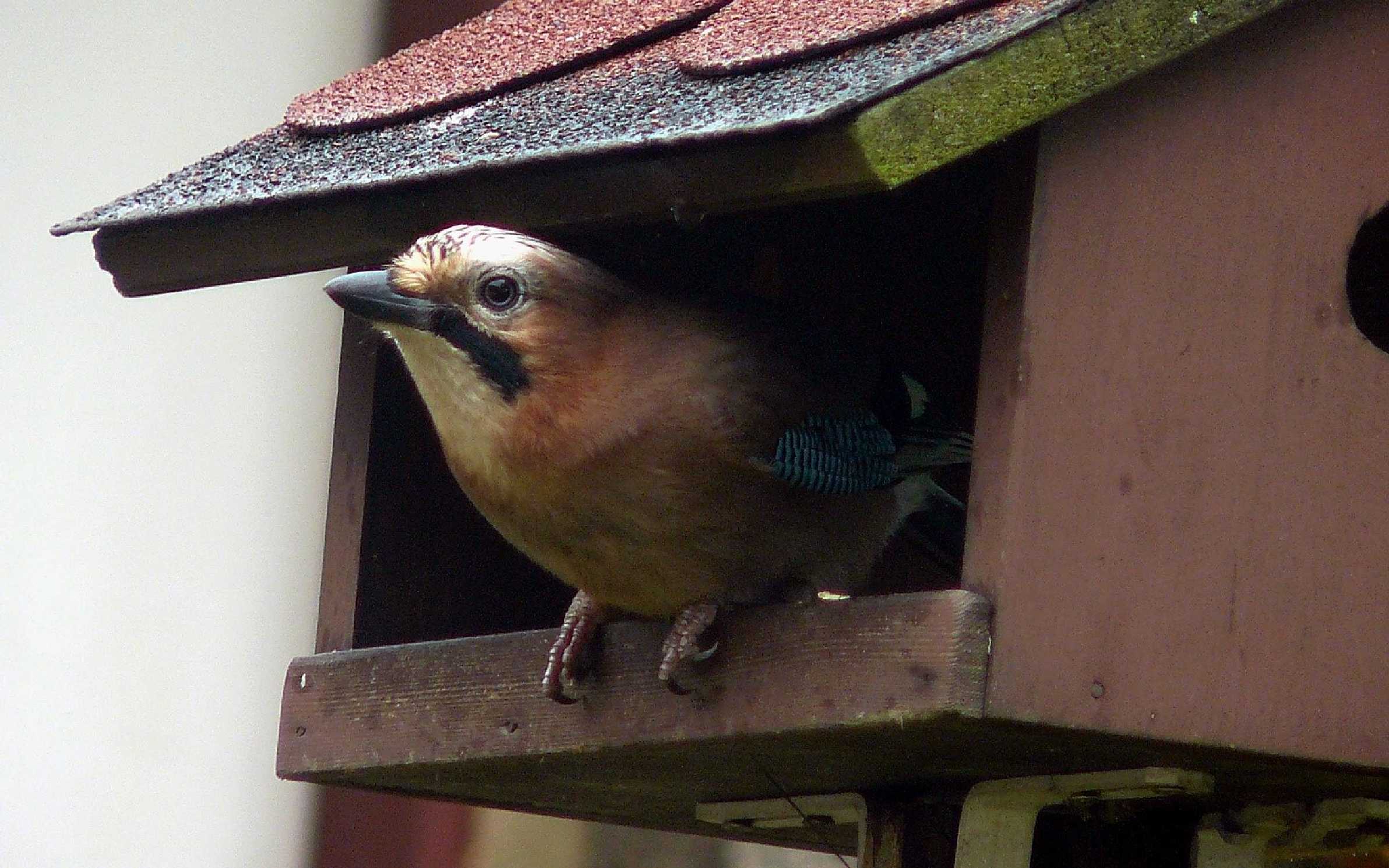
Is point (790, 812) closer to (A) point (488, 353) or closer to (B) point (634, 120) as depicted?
(A) point (488, 353)

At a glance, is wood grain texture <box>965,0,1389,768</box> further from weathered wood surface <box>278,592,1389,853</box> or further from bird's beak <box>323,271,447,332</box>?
bird's beak <box>323,271,447,332</box>

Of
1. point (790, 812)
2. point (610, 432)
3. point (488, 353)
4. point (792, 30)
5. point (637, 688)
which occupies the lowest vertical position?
point (790, 812)

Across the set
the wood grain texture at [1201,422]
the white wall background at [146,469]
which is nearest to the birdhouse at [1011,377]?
the wood grain texture at [1201,422]

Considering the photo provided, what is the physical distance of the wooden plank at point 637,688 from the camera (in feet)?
8.47

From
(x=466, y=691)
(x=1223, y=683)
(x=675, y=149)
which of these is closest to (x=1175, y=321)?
(x=1223, y=683)

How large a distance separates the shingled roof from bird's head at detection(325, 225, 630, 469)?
7 cm

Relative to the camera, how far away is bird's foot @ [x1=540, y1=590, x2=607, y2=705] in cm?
297

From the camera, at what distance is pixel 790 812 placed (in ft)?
11.0

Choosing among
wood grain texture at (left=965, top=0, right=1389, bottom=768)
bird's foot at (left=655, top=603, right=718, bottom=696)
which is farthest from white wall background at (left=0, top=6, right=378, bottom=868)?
wood grain texture at (left=965, top=0, right=1389, bottom=768)

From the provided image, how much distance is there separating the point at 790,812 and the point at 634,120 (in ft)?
3.81

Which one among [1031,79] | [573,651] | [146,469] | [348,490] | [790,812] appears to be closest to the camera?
[1031,79]

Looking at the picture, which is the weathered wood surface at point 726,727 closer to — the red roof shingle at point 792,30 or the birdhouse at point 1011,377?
the birdhouse at point 1011,377

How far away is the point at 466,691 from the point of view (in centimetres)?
315

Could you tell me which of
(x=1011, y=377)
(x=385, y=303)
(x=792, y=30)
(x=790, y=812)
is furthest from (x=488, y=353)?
(x=790, y=812)
